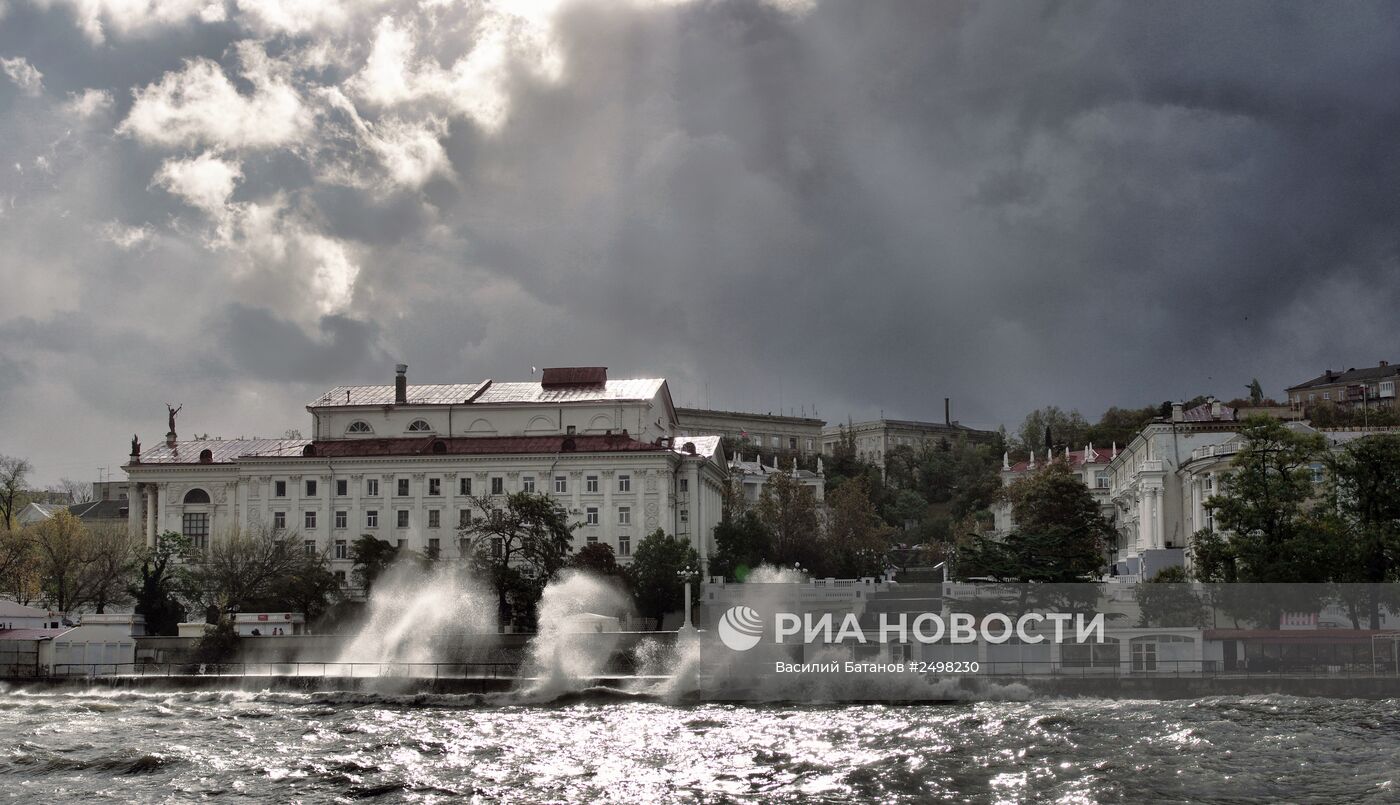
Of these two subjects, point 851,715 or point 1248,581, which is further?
point 1248,581

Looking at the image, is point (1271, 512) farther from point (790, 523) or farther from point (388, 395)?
point (388, 395)

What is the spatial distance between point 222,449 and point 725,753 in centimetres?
7538

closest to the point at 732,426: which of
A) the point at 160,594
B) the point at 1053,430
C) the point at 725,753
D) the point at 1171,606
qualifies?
the point at 1053,430

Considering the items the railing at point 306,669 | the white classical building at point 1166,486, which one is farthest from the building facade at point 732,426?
the railing at point 306,669

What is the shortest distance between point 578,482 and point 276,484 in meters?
22.3

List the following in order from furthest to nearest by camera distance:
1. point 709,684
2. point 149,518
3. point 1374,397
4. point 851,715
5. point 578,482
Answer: point 1374,397, point 149,518, point 578,482, point 709,684, point 851,715

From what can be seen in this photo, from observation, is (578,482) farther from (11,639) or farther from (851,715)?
(851,715)

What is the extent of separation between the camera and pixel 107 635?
72.1 meters

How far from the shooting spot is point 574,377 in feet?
351

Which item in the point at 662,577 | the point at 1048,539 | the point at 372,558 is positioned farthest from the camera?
the point at 372,558

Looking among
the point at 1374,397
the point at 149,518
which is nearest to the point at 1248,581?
the point at 149,518

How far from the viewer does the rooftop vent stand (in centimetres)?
10669

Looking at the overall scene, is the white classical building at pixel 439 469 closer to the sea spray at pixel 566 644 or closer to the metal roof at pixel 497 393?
the metal roof at pixel 497 393

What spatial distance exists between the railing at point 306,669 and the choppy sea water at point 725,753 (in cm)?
702
